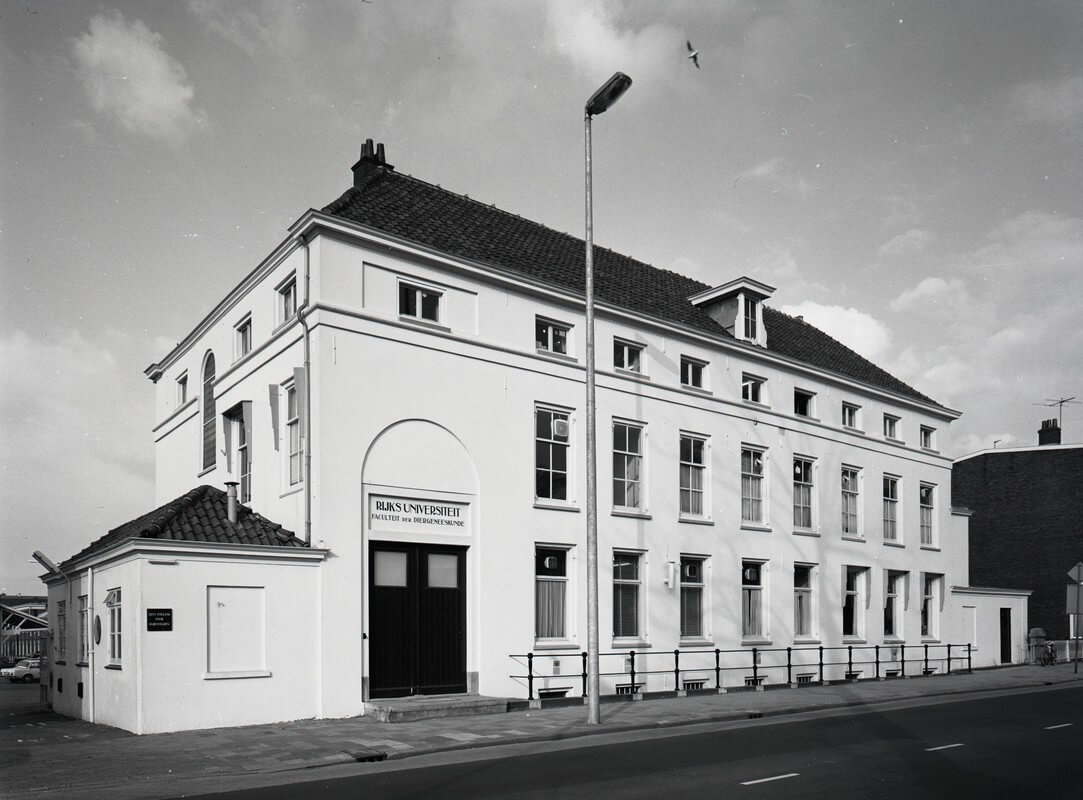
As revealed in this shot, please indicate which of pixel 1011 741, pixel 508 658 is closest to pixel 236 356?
pixel 508 658

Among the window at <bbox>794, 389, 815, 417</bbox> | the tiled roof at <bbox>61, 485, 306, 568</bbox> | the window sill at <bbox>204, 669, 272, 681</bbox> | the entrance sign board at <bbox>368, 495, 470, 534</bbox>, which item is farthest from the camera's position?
the window at <bbox>794, 389, 815, 417</bbox>

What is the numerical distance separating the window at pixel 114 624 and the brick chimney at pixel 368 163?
11.0 m

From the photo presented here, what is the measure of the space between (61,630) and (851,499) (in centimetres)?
2254

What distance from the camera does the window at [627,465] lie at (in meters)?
24.0

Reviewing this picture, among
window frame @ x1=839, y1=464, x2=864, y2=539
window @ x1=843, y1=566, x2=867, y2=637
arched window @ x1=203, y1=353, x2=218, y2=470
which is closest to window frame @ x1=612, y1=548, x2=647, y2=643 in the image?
window @ x1=843, y1=566, x2=867, y2=637

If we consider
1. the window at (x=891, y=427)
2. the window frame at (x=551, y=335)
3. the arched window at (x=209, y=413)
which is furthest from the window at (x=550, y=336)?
the window at (x=891, y=427)

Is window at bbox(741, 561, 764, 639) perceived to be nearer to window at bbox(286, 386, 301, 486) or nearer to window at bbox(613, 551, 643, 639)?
window at bbox(613, 551, 643, 639)

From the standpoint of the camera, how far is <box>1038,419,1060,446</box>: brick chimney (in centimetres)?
4762

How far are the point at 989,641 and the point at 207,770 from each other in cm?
3174

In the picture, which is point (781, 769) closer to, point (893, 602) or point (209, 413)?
point (209, 413)

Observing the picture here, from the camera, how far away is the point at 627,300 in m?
25.6

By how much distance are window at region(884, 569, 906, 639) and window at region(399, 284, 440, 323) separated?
19258 millimetres

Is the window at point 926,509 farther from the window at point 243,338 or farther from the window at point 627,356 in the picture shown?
the window at point 243,338

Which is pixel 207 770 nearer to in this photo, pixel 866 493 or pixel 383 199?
pixel 383 199
